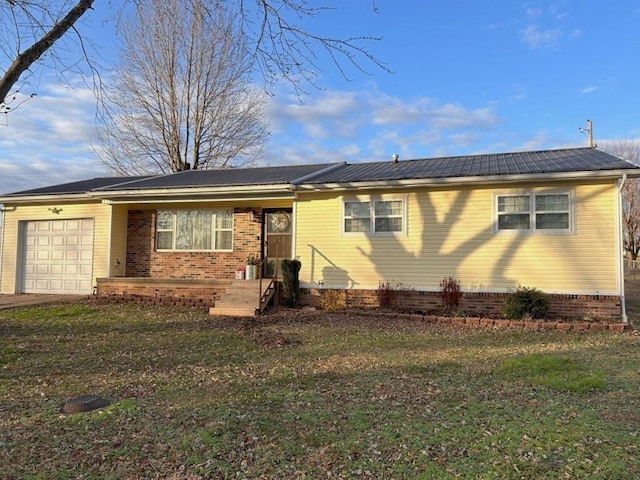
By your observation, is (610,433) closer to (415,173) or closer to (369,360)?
(369,360)

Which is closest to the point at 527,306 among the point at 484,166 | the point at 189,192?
the point at 484,166

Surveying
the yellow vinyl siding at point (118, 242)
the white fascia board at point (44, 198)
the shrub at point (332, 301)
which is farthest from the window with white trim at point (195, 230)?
the shrub at point (332, 301)

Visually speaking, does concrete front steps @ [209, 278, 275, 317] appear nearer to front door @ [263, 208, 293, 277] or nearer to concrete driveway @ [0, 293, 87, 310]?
front door @ [263, 208, 293, 277]

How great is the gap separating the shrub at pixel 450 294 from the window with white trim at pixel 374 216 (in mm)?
1672

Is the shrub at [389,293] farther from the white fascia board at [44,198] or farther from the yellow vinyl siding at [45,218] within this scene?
the white fascia board at [44,198]

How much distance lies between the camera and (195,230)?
14.0 meters

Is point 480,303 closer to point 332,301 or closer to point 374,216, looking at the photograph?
point 374,216

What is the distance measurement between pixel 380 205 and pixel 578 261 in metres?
4.52

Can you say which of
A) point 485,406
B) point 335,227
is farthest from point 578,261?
point 485,406

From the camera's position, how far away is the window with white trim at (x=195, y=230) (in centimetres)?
1371

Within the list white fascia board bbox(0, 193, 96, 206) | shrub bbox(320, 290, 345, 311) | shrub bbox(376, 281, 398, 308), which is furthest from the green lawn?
white fascia board bbox(0, 193, 96, 206)

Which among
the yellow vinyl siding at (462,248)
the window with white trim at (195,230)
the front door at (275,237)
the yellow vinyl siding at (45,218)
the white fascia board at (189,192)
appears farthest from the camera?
the yellow vinyl siding at (45,218)

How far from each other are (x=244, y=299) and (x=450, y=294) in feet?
15.7

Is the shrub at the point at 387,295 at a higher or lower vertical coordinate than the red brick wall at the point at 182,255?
lower
